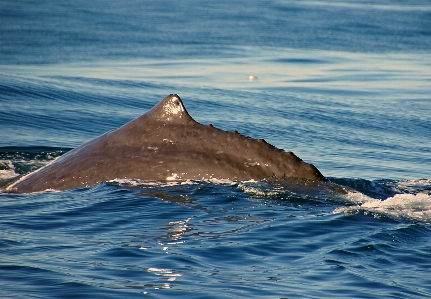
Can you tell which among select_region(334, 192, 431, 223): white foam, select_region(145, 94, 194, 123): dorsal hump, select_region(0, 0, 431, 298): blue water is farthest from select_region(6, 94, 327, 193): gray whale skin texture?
select_region(334, 192, 431, 223): white foam

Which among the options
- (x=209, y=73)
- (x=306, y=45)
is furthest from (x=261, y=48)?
(x=209, y=73)

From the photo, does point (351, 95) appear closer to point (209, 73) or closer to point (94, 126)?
point (209, 73)

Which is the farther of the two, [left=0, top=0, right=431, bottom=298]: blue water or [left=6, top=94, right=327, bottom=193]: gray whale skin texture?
[left=6, top=94, right=327, bottom=193]: gray whale skin texture

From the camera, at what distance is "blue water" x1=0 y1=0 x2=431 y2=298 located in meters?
5.19

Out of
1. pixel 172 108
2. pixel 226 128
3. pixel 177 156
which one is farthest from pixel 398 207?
pixel 226 128

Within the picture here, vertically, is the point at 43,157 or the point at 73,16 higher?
the point at 73,16

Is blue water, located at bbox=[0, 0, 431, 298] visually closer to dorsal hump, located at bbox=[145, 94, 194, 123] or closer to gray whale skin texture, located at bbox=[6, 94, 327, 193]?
gray whale skin texture, located at bbox=[6, 94, 327, 193]

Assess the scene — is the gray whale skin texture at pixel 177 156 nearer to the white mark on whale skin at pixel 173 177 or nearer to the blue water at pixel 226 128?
the white mark on whale skin at pixel 173 177

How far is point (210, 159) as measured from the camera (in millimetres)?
7191

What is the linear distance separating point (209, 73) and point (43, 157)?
11458 millimetres

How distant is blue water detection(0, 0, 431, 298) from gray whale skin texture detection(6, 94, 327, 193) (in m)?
0.13

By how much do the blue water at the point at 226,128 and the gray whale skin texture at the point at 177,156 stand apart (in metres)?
0.13

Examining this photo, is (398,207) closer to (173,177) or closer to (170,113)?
(173,177)

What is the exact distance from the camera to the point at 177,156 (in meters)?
7.22
